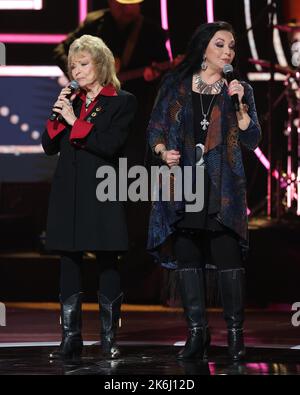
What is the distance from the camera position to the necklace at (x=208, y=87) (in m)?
4.31

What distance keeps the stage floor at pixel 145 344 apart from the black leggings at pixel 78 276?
0.85 feet

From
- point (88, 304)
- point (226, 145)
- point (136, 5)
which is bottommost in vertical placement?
point (88, 304)

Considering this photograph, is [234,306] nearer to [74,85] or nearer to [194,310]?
[194,310]

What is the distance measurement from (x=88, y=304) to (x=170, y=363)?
280cm

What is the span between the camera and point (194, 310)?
4293 millimetres

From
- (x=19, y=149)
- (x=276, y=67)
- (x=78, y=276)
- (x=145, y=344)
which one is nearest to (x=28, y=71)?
(x=19, y=149)

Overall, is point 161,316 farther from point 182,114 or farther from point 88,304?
point 182,114

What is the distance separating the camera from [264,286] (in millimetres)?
6770

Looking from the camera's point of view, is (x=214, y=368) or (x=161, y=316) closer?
(x=214, y=368)

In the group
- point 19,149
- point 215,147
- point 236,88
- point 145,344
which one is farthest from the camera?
point 19,149

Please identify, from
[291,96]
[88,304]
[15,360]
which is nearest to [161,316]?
[88,304]

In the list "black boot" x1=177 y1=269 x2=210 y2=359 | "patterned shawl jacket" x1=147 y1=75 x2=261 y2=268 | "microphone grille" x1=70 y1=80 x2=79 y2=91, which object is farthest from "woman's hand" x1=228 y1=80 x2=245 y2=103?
"black boot" x1=177 y1=269 x2=210 y2=359

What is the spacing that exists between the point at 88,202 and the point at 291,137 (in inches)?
117
